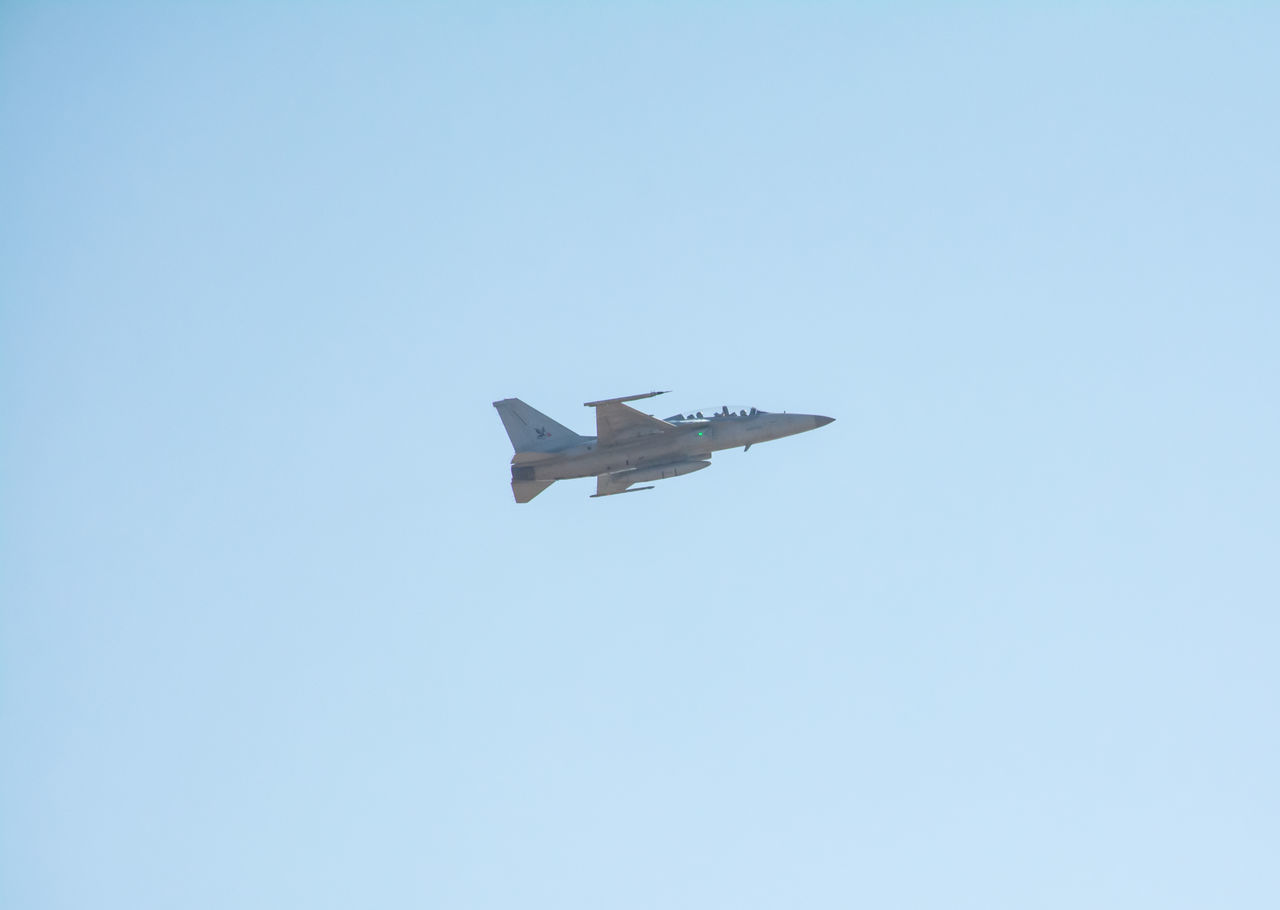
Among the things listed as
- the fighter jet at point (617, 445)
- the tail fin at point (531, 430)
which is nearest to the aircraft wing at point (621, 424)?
the fighter jet at point (617, 445)

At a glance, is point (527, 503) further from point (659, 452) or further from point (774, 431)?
point (774, 431)

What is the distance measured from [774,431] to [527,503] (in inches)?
423

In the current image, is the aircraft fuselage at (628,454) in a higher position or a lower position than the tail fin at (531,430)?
lower

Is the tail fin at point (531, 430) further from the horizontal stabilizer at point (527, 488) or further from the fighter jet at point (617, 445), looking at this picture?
the horizontal stabilizer at point (527, 488)

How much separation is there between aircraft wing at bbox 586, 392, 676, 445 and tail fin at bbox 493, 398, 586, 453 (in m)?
1.65

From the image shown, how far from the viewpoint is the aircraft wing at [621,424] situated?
180ft

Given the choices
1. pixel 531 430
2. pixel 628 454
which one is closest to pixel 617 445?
pixel 628 454

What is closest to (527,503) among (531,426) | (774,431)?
(531,426)

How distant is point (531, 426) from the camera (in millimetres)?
58281

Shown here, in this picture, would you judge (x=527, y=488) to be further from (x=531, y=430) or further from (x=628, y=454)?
(x=628, y=454)

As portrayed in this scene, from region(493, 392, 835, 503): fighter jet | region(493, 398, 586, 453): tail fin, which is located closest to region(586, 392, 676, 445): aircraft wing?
region(493, 392, 835, 503): fighter jet

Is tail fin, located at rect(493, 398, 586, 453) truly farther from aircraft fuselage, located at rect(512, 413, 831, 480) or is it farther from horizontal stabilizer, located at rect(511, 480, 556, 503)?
horizontal stabilizer, located at rect(511, 480, 556, 503)

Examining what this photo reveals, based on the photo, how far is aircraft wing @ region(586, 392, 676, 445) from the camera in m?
54.8

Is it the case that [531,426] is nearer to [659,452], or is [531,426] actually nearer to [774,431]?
[659,452]
